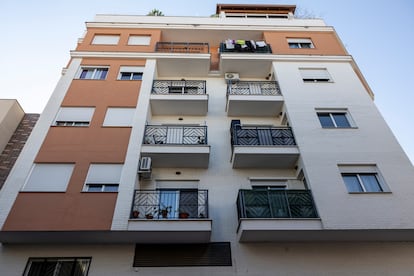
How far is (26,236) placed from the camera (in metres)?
7.27

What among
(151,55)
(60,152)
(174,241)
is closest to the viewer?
(174,241)

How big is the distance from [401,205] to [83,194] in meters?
9.84

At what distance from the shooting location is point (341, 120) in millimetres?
10477

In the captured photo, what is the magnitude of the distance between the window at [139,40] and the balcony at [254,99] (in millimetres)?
5424

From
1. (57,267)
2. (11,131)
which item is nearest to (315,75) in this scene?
(57,267)

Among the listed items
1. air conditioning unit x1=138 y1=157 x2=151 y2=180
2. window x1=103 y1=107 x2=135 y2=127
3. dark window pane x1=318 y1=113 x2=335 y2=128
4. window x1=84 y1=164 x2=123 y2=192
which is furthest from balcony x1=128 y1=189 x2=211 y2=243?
dark window pane x1=318 y1=113 x2=335 y2=128

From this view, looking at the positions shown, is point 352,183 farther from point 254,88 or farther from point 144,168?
point 144,168

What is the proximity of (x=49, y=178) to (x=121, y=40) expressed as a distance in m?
8.46

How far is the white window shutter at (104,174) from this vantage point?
8438 mm

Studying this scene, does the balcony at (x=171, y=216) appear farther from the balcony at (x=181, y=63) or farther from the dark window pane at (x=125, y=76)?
the balcony at (x=181, y=63)

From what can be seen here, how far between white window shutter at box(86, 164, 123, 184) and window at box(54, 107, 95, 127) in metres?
2.40

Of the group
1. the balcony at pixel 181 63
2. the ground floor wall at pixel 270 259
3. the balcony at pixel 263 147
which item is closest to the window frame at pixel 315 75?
the balcony at pixel 263 147

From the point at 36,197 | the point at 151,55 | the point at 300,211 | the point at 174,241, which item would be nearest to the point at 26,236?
the point at 36,197

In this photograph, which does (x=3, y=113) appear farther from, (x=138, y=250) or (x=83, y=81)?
(x=138, y=250)
